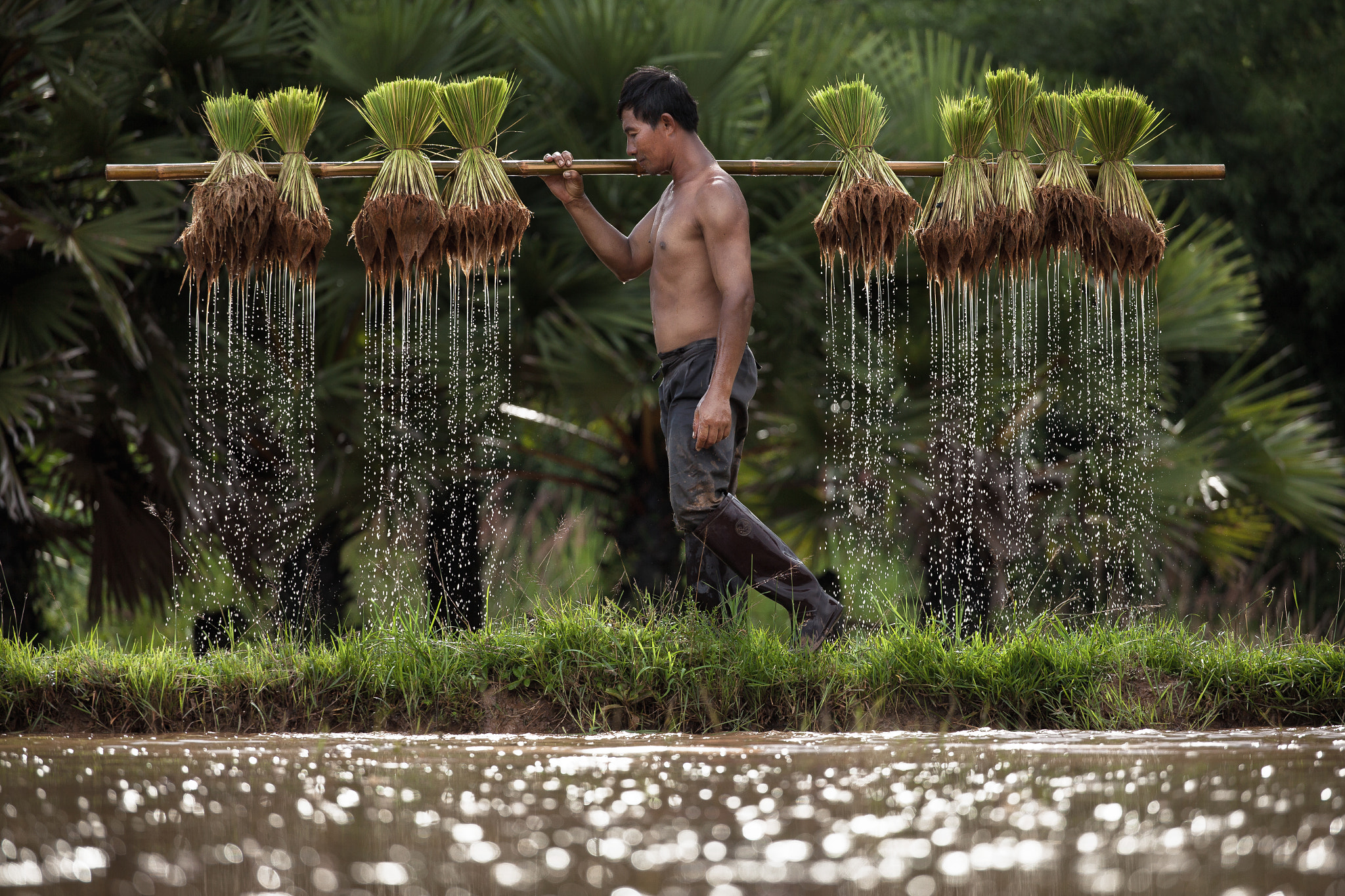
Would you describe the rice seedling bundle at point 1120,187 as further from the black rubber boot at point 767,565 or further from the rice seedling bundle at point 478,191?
the rice seedling bundle at point 478,191

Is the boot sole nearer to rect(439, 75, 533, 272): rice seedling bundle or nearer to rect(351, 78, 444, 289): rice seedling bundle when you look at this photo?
rect(439, 75, 533, 272): rice seedling bundle

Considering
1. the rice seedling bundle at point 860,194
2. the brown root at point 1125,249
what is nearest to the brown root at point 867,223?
the rice seedling bundle at point 860,194

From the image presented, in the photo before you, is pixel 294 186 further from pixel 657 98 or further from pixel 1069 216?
pixel 1069 216

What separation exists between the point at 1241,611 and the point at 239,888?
323cm

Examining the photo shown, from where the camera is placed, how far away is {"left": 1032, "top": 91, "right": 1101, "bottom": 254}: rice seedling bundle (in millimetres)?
4512

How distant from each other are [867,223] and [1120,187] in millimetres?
879

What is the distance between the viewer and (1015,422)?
23.9ft

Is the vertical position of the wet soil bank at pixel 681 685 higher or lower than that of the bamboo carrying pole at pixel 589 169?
lower

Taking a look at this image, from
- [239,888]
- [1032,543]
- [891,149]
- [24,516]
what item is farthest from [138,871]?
[891,149]

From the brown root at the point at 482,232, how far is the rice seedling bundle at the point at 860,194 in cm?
100

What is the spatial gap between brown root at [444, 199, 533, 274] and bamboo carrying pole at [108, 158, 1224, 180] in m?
0.14

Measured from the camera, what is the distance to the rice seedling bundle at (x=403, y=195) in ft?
14.6

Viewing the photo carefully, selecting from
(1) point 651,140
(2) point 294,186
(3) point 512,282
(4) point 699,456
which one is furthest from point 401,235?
(3) point 512,282

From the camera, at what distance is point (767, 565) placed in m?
4.08
